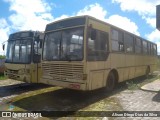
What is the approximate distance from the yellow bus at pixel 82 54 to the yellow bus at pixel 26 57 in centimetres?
135

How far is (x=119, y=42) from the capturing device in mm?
10945

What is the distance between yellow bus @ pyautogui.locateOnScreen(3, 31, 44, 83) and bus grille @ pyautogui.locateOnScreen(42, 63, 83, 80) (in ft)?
4.69

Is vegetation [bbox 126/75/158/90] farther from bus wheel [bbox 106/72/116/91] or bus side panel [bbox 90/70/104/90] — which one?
bus side panel [bbox 90/70/104/90]

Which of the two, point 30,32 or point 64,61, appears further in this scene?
point 30,32

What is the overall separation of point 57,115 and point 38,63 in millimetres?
4481

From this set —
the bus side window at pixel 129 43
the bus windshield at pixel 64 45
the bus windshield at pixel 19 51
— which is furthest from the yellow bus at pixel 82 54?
the bus windshield at pixel 19 51

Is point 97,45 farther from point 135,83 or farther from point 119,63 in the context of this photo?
point 135,83

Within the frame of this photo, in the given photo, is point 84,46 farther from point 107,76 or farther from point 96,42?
point 107,76

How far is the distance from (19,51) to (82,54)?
4.48 m

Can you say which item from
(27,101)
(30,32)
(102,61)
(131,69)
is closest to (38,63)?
(30,32)

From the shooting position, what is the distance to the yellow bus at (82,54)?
800 centimetres

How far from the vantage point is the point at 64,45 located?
335 inches

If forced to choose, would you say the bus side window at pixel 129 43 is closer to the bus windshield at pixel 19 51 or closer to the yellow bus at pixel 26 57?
the yellow bus at pixel 26 57

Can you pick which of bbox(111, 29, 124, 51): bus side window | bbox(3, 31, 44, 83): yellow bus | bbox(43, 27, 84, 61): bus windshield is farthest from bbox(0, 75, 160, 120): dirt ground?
bbox(111, 29, 124, 51): bus side window
